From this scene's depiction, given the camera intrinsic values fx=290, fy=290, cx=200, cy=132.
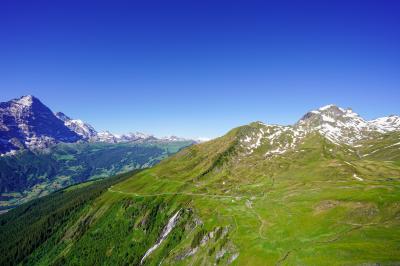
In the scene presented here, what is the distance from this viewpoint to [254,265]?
363ft

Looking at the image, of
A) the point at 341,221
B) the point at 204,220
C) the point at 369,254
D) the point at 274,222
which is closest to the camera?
the point at 369,254

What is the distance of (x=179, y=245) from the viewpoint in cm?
18400

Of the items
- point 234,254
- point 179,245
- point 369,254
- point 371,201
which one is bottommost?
point 179,245

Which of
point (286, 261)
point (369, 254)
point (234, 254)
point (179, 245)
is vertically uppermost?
point (369, 254)

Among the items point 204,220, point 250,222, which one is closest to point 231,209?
point 204,220

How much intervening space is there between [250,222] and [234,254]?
27.4 meters

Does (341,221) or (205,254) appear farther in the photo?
(205,254)

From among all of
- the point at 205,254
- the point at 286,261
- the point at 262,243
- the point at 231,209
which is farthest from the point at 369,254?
the point at 231,209

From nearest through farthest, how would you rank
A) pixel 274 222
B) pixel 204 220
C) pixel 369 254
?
pixel 369 254
pixel 274 222
pixel 204 220

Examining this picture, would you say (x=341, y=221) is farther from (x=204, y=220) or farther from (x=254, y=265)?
(x=204, y=220)

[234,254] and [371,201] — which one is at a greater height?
[371,201]

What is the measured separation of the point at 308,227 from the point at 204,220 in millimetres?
74088

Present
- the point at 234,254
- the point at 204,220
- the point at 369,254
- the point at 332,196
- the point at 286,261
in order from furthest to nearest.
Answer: the point at 204,220
the point at 332,196
the point at 234,254
the point at 286,261
the point at 369,254

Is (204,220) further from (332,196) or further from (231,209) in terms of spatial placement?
(332,196)
